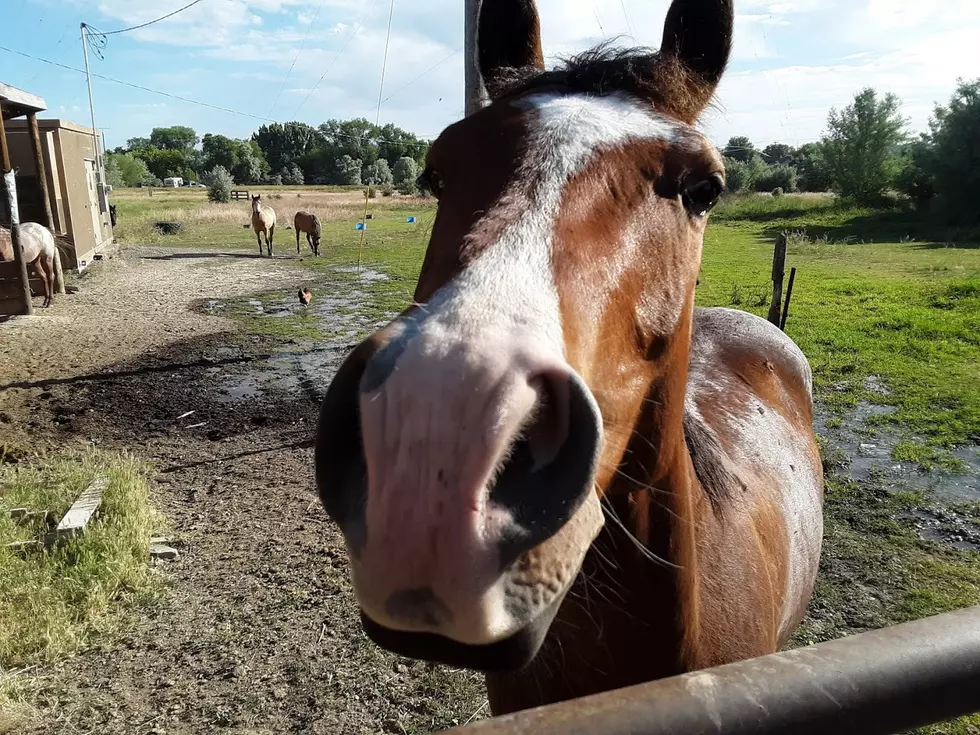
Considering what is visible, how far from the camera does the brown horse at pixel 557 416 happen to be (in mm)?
970

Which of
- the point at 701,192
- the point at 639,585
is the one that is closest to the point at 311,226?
the point at 701,192

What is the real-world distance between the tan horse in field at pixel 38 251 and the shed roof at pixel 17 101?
208 cm

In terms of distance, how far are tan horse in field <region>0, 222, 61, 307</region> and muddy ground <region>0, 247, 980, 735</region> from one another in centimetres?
94

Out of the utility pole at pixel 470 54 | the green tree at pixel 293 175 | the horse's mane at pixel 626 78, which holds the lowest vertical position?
the horse's mane at pixel 626 78

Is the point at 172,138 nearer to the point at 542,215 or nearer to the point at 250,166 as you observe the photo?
the point at 250,166

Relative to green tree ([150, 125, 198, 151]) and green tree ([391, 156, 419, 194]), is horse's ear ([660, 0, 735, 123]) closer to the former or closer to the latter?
green tree ([391, 156, 419, 194])

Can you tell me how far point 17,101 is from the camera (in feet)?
33.7

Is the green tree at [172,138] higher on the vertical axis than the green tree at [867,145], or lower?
higher

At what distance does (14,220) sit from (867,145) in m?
41.8

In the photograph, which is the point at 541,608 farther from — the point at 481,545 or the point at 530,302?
the point at 530,302

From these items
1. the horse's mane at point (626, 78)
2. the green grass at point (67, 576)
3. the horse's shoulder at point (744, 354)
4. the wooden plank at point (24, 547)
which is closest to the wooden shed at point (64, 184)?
the green grass at point (67, 576)

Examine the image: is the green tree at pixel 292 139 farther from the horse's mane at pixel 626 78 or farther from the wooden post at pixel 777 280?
the horse's mane at pixel 626 78

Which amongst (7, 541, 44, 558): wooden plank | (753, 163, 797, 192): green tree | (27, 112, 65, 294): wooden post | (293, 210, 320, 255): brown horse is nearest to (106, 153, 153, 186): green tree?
(293, 210, 320, 255): brown horse

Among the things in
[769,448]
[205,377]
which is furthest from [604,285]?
[205,377]
